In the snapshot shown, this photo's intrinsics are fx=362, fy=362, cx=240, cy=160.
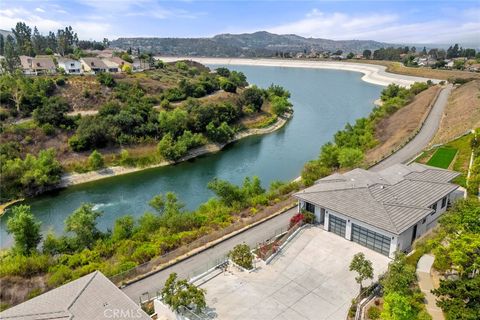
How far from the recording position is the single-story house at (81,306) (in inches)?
544

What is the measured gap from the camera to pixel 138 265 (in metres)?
21.7

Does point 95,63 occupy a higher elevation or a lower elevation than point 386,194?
higher

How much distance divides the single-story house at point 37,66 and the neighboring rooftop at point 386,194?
218ft

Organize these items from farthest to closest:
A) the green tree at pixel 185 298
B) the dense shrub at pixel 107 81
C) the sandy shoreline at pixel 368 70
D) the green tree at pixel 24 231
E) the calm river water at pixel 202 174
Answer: the sandy shoreline at pixel 368 70 < the dense shrub at pixel 107 81 < the calm river water at pixel 202 174 < the green tree at pixel 24 231 < the green tree at pixel 185 298

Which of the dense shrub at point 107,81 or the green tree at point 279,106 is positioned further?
the green tree at point 279,106

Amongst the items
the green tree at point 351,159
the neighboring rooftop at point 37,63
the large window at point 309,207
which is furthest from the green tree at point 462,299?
the neighboring rooftop at point 37,63

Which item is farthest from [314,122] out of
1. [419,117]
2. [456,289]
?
[456,289]

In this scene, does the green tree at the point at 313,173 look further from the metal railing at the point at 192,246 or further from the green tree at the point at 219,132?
the green tree at the point at 219,132

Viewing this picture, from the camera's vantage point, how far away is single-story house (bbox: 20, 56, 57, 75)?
71750mm

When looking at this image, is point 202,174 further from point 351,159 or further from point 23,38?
point 23,38

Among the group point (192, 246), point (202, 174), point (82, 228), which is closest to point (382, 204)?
point (192, 246)

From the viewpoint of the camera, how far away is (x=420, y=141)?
149 feet

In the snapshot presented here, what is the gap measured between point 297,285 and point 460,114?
47.2 metres

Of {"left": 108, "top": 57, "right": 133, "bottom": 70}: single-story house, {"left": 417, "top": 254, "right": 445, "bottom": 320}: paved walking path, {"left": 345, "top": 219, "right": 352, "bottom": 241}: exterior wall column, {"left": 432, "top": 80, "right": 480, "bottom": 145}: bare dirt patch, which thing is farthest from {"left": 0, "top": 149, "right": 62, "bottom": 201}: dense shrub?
{"left": 108, "top": 57, "right": 133, "bottom": 70}: single-story house
